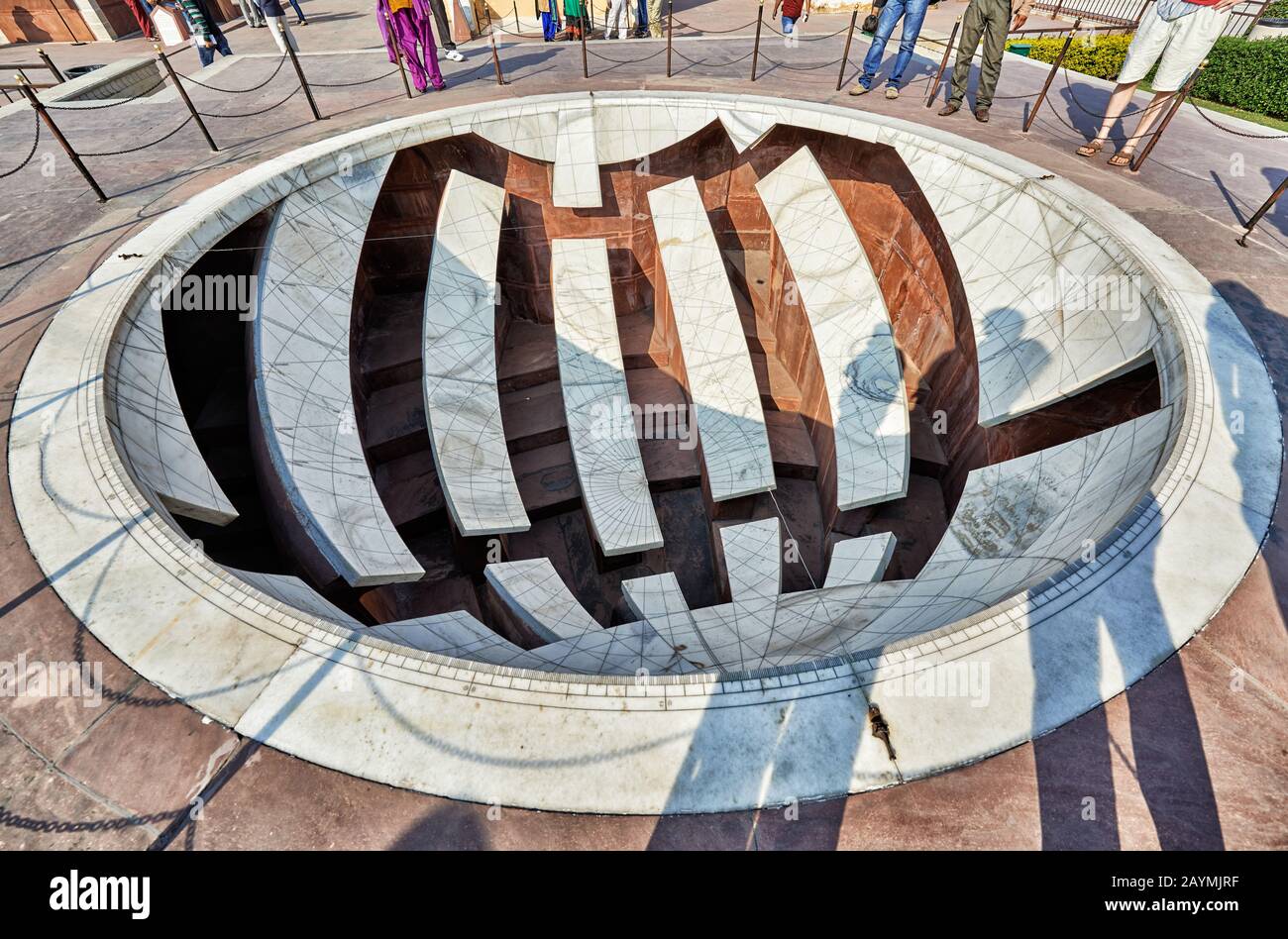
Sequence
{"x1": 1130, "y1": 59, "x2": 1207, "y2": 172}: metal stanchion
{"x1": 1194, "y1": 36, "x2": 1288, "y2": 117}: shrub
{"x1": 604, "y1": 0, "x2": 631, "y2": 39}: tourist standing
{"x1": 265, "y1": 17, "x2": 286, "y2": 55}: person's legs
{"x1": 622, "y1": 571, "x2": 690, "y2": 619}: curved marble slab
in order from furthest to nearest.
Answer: {"x1": 604, "y1": 0, "x2": 631, "y2": 39}: tourist standing < {"x1": 265, "y1": 17, "x2": 286, "y2": 55}: person's legs < {"x1": 1194, "y1": 36, "x2": 1288, "y2": 117}: shrub < {"x1": 1130, "y1": 59, "x2": 1207, "y2": 172}: metal stanchion < {"x1": 622, "y1": 571, "x2": 690, "y2": 619}: curved marble slab

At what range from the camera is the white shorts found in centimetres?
1120

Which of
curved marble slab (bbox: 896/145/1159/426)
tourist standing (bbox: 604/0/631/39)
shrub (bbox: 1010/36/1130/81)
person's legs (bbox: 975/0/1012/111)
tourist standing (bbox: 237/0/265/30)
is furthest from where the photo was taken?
tourist standing (bbox: 237/0/265/30)

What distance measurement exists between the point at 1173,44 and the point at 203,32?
2938cm

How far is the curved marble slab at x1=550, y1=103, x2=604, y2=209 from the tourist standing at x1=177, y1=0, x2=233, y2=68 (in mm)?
15667

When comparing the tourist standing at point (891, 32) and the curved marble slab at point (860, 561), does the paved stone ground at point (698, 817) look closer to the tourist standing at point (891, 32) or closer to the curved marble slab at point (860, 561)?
the curved marble slab at point (860, 561)

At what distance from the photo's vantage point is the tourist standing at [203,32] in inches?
742

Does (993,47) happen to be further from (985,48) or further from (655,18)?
(655,18)

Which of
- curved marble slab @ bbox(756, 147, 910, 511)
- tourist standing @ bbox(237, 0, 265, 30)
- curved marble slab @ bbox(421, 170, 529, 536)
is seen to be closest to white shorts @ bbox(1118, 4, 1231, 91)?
curved marble slab @ bbox(756, 147, 910, 511)

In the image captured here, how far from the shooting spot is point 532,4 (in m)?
23.6

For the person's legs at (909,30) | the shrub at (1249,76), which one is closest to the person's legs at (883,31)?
the person's legs at (909,30)

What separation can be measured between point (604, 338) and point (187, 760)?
1166 cm

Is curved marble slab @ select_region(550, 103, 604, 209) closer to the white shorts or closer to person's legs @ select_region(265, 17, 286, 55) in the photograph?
person's legs @ select_region(265, 17, 286, 55)

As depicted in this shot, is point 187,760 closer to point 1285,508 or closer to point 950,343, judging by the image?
point 1285,508

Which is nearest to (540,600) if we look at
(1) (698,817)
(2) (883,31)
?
(1) (698,817)
